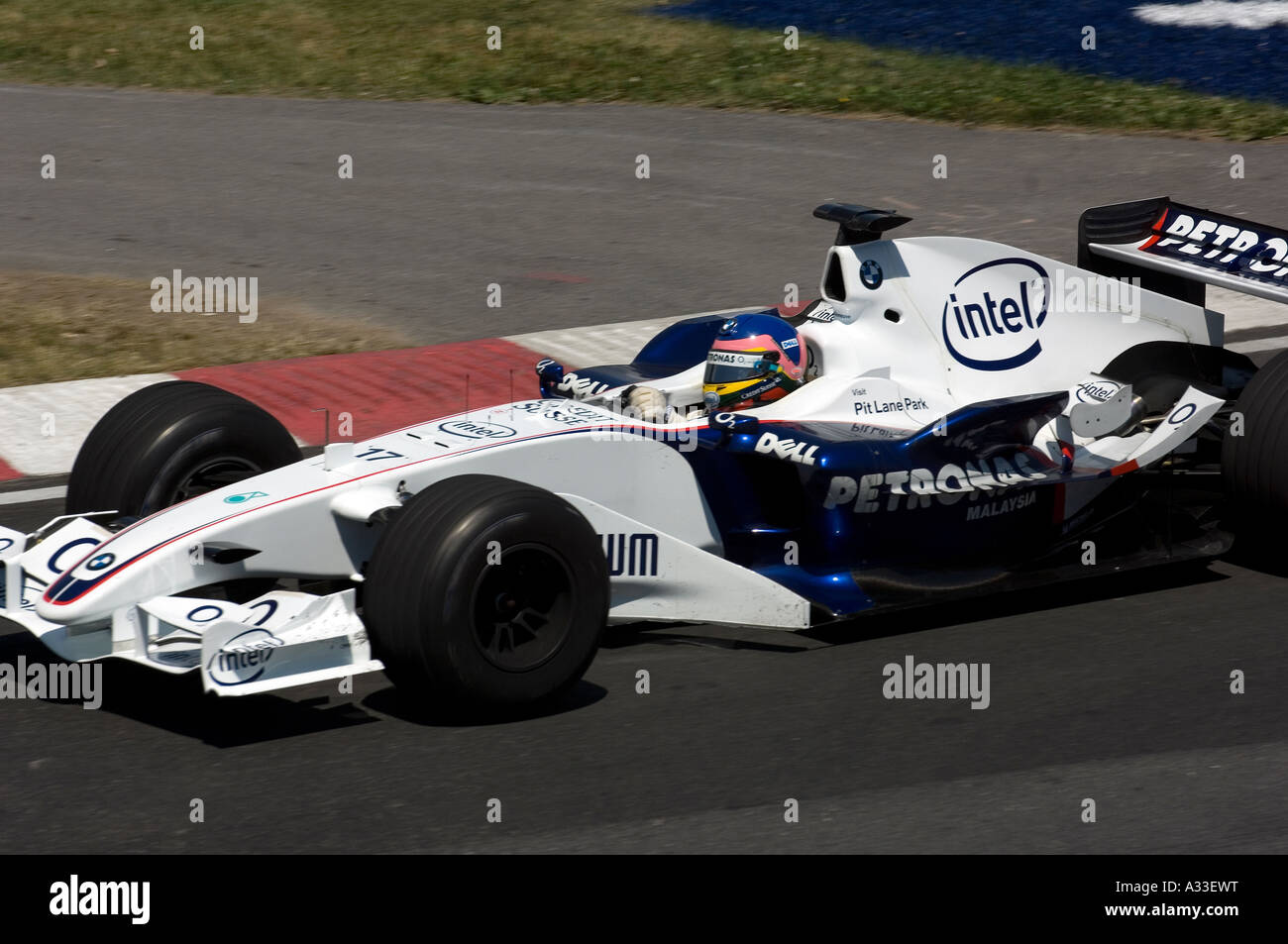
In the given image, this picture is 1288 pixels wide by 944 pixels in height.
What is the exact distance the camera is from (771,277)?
482 inches

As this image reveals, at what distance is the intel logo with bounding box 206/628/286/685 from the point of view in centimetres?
495

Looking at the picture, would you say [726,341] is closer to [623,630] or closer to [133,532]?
[623,630]

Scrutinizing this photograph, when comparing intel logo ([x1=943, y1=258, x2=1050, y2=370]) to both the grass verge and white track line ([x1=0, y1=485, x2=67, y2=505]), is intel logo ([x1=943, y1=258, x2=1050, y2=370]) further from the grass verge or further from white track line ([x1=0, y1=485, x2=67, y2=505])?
the grass verge

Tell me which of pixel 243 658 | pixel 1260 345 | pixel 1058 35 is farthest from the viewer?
pixel 1058 35

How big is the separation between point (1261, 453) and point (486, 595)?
10.1 feet

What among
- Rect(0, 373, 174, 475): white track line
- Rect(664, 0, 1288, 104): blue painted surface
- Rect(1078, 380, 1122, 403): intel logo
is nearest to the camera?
Rect(1078, 380, 1122, 403): intel logo

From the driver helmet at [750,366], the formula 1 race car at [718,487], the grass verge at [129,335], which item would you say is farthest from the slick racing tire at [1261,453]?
the grass verge at [129,335]

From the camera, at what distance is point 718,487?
621cm

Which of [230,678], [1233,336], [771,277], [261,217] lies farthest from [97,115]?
[230,678]

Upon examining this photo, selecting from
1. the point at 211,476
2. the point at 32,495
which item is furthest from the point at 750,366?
the point at 32,495

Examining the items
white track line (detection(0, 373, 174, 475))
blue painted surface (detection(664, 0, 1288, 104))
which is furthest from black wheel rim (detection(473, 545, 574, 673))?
blue painted surface (detection(664, 0, 1288, 104))

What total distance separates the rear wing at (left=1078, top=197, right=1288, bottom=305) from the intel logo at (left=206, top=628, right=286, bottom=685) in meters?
4.05

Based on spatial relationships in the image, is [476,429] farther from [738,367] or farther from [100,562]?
[100,562]

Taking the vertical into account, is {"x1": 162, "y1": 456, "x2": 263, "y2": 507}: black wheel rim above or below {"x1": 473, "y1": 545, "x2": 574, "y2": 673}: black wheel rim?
above
